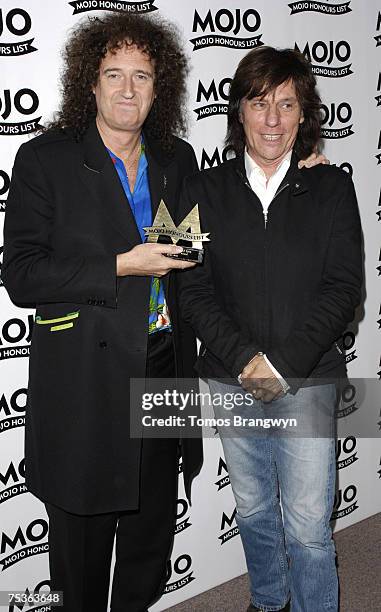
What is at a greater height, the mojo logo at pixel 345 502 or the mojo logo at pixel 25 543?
the mojo logo at pixel 25 543

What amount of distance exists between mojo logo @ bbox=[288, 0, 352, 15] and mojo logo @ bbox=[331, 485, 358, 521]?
6.95 ft

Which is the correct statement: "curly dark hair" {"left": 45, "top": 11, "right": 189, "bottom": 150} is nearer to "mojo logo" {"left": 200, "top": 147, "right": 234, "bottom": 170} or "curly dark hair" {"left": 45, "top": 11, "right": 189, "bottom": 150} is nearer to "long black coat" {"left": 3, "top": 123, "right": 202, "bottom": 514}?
"long black coat" {"left": 3, "top": 123, "right": 202, "bottom": 514}

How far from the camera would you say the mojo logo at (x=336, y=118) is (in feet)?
9.18

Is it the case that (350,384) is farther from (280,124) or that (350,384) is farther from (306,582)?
(280,124)

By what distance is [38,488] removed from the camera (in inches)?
81.4

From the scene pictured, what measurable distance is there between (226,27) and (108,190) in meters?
0.97

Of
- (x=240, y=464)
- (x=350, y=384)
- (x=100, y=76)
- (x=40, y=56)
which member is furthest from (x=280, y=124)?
(x=350, y=384)

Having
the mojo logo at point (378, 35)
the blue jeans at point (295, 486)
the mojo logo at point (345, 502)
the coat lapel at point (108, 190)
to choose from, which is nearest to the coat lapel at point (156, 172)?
the coat lapel at point (108, 190)

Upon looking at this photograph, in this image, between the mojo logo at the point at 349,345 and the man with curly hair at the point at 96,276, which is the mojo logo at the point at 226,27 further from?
the mojo logo at the point at 349,345

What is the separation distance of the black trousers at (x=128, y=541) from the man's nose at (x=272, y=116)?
70 centimetres

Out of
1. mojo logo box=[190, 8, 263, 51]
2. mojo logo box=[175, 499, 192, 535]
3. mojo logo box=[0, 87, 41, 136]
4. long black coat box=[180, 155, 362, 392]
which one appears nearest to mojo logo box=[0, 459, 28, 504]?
mojo logo box=[175, 499, 192, 535]

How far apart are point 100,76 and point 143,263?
55 centimetres

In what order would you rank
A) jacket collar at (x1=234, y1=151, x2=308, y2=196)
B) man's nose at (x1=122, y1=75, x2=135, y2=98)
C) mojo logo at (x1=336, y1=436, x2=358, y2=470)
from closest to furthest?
1. man's nose at (x1=122, y1=75, x2=135, y2=98)
2. jacket collar at (x1=234, y1=151, x2=308, y2=196)
3. mojo logo at (x1=336, y1=436, x2=358, y2=470)

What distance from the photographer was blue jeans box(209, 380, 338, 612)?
6.58 feet
